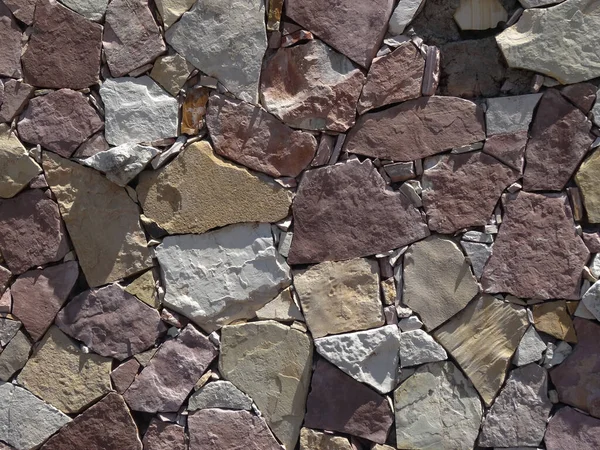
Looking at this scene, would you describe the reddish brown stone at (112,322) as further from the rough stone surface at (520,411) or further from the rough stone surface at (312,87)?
the rough stone surface at (520,411)

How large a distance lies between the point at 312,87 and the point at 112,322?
93cm

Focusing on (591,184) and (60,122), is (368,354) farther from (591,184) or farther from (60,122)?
(60,122)

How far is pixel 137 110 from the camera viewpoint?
2.08 meters

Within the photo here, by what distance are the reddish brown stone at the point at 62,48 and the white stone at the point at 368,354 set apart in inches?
41.8

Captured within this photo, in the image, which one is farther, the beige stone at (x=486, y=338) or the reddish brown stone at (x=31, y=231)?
the reddish brown stone at (x=31, y=231)

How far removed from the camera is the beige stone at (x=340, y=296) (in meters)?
2.03

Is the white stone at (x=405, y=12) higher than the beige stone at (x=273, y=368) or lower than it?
higher

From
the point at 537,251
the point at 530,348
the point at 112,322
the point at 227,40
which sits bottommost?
the point at 530,348

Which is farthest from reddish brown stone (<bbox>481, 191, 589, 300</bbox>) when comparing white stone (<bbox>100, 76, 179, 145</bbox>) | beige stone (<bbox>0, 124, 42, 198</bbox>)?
beige stone (<bbox>0, 124, 42, 198</bbox>)

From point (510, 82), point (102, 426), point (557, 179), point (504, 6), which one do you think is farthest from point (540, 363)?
point (102, 426)

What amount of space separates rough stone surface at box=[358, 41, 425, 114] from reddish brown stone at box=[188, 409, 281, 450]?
99 cm

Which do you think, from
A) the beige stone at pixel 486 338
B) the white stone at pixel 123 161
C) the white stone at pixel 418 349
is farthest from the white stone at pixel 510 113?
the white stone at pixel 123 161

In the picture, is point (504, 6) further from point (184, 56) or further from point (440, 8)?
point (184, 56)

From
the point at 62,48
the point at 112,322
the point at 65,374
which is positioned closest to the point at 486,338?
the point at 112,322
